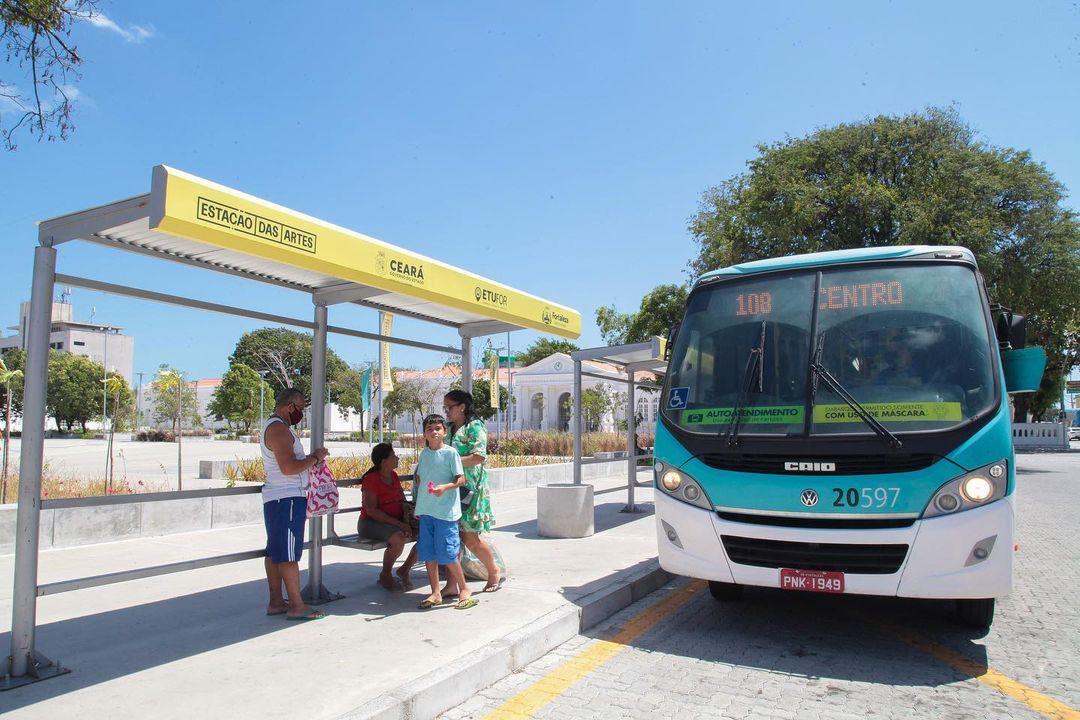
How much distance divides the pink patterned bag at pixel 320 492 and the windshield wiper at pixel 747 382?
3.01 meters

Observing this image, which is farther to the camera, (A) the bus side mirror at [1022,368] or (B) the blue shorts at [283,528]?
(A) the bus side mirror at [1022,368]

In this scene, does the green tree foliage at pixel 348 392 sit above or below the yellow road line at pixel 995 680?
above

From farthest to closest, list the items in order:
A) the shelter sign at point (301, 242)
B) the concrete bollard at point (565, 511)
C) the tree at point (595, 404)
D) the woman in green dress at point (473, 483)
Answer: the tree at point (595, 404) → the concrete bollard at point (565, 511) → the woman in green dress at point (473, 483) → the shelter sign at point (301, 242)

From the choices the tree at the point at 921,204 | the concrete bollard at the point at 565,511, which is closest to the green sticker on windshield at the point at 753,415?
the concrete bollard at the point at 565,511

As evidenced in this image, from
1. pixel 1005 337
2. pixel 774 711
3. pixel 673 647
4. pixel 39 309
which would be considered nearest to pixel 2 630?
pixel 39 309

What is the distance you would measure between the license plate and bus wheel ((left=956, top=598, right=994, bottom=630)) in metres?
1.25

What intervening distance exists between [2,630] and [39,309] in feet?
8.59

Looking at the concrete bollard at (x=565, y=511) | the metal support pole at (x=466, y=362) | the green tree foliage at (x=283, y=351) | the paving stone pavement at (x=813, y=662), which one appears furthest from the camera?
the green tree foliage at (x=283, y=351)

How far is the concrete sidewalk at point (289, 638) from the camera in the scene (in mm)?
3703

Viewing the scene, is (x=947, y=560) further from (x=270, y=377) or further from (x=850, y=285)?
(x=270, y=377)

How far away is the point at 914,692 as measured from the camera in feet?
13.8

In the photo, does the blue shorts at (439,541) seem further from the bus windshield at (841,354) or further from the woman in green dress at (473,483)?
the bus windshield at (841,354)

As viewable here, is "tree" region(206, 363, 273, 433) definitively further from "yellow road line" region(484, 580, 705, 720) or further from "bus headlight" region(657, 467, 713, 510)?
"bus headlight" region(657, 467, 713, 510)

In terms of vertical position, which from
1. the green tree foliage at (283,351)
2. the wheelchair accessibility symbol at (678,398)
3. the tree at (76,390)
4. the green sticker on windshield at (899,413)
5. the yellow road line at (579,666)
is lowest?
the yellow road line at (579,666)
